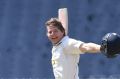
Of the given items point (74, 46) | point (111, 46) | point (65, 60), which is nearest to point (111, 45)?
point (111, 46)

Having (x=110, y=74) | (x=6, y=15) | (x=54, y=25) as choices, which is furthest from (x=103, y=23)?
(x=54, y=25)

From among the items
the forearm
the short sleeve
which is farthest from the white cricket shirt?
the forearm

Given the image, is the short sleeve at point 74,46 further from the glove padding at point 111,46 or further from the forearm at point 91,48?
the glove padding at point 111,46

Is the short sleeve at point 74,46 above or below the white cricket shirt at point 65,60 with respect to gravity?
above

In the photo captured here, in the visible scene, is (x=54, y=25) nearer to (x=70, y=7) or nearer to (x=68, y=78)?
(x=68, y=78)

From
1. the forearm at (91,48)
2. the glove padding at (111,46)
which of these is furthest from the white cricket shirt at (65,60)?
the glove padding at (111,46)

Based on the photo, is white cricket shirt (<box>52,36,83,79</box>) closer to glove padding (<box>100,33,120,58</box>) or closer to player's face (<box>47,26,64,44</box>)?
player's face (<box>47,26,64,44</box>)

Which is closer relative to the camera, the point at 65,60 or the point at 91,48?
the point at 91,48

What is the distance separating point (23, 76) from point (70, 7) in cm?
107

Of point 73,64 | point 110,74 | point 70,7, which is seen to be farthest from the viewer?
point 70,7

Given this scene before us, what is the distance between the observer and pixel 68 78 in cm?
537

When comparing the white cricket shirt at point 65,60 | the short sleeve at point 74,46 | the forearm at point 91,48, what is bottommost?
the white cricket shirt at point 65,60

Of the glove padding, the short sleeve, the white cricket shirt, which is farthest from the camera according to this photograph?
the white cricket shirt

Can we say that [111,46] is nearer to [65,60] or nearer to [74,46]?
[74,46]
